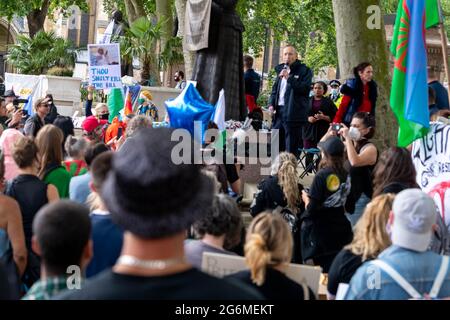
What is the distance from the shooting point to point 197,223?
470cm

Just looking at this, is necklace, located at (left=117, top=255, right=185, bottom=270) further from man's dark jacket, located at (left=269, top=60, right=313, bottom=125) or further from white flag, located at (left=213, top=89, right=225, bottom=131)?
man's dark jacket, located at (left=269, top=60, right=313, bottom=125)

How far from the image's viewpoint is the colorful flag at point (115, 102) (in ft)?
47.4

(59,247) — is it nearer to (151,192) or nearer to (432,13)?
(151,192)

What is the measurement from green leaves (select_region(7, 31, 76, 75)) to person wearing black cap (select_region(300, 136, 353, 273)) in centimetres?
2233

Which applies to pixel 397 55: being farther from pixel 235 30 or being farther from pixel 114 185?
pixel 114 185

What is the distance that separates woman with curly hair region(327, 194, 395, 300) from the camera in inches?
194

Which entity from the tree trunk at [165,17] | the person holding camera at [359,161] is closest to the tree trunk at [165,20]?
the tree trunk at [165,17]

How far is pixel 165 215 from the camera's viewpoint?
2615 millimetres

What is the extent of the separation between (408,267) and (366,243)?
71 centimetres

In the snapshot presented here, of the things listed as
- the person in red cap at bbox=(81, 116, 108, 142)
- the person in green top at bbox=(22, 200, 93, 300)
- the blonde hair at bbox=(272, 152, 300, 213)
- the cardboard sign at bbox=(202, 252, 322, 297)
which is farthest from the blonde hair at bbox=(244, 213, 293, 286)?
the person in red cap at bbox=(81, 116, 108, 142)

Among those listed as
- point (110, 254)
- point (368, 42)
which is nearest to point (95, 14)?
point (368, 42)

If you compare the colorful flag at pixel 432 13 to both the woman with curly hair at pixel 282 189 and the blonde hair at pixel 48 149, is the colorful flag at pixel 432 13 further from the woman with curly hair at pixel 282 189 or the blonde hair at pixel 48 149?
the blonde hair at pixel 48 149

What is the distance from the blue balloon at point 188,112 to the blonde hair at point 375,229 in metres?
5.60
